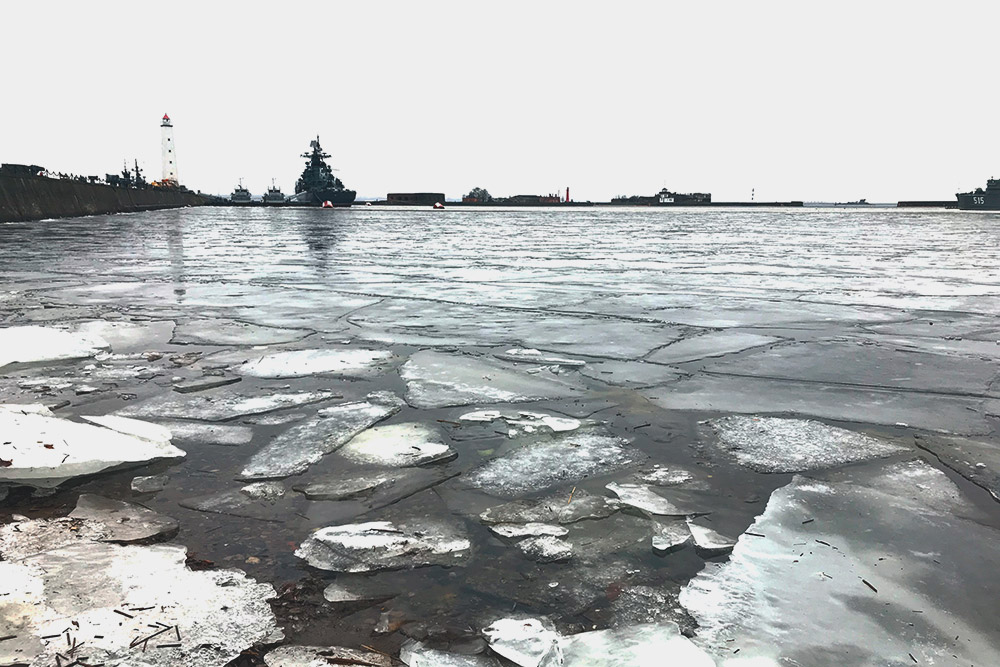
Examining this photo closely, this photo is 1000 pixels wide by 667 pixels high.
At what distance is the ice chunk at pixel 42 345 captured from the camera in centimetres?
333

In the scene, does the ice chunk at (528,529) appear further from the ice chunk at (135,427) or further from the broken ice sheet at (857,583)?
the ice chunk at (135,427)

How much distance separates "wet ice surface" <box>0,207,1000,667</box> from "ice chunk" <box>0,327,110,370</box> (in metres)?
0.03

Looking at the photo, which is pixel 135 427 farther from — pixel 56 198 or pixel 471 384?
pixel 56 198

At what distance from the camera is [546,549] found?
1.60 meters

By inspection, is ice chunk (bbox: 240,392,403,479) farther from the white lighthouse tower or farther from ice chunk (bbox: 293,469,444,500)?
the white lighthouse tower

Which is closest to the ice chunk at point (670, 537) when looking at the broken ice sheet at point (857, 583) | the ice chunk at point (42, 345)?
the broken ice sheet at point (857, 583)

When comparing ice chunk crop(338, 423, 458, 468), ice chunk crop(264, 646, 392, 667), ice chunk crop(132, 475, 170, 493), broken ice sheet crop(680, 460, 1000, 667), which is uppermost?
ice chunk crop(338, 423, 458, 468)

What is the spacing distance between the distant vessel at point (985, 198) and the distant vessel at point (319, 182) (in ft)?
284

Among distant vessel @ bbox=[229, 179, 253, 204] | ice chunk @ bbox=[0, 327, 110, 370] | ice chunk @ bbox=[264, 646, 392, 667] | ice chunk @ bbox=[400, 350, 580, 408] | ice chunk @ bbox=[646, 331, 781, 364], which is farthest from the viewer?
distant vessel @ bbox=[229, 179, 253, 204]

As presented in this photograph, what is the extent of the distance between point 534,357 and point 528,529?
Answer: 191 cm

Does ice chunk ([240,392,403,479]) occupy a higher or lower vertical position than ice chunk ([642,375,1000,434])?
lower

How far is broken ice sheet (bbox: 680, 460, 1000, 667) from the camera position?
125 cm

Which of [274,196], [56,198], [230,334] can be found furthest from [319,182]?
[230,334]

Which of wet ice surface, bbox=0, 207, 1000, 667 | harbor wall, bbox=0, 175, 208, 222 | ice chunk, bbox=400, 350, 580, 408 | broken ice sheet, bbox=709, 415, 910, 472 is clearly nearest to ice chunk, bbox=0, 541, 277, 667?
wet ice surface, bbox=0, 207, 1000, 667
